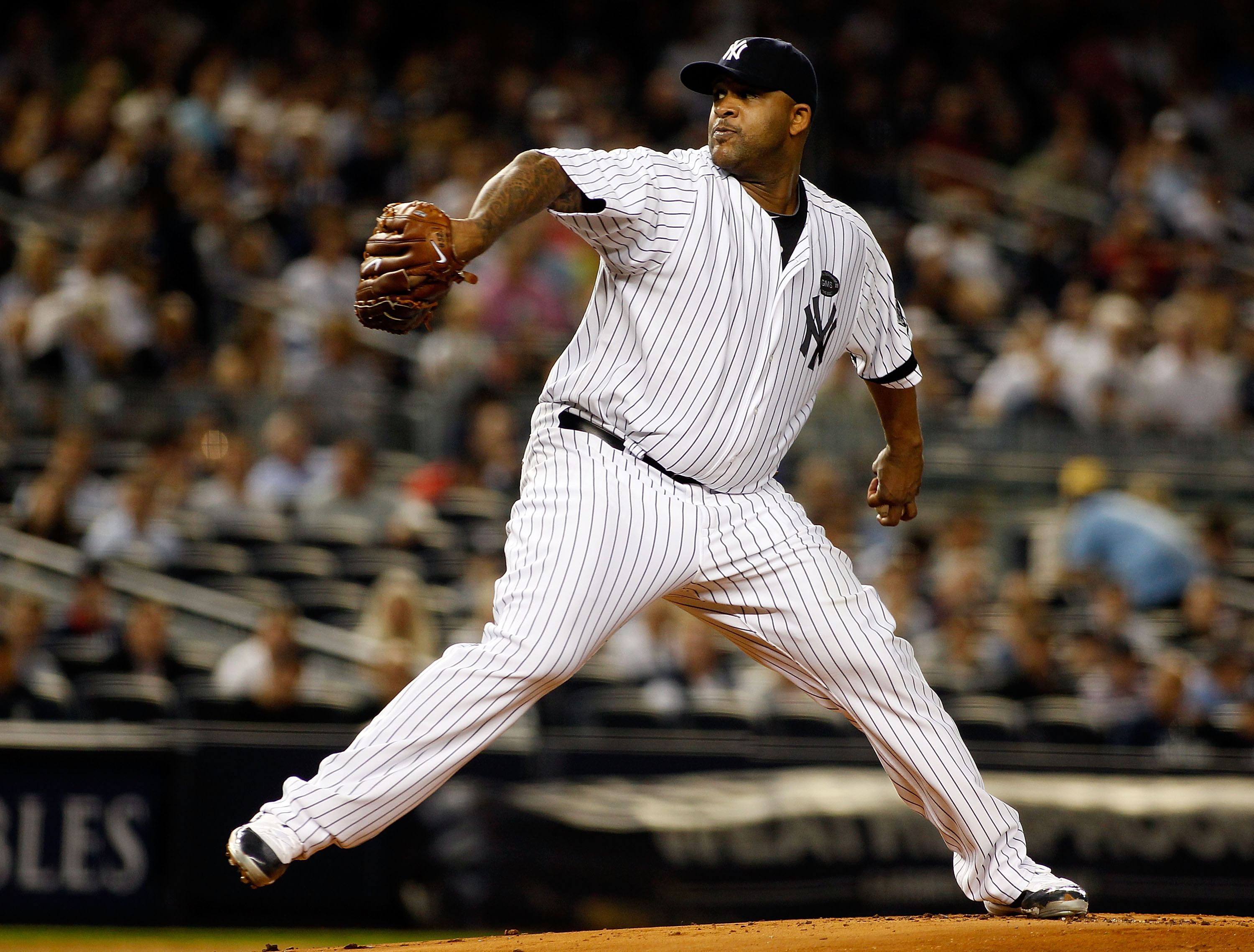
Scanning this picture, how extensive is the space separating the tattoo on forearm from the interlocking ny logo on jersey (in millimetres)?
627

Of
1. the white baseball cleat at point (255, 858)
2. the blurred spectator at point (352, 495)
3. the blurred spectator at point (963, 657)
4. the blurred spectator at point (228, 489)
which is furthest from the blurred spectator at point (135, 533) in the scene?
the white baseball cleat at point (255, 858)

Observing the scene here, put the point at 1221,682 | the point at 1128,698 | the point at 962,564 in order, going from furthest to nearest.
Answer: the point at 962,564 < the point at 1221,682 < the point at 1128,698

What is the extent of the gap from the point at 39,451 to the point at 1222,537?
6.09 metres

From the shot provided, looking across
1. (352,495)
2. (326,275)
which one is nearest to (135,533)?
(352,495)

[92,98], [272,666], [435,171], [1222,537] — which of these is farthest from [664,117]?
[272,666]

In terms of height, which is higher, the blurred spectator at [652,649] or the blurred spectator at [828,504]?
the blurred spectator at [828,504]

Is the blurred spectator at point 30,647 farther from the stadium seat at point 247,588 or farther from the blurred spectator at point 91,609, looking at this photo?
the stadium seat at point 247,588

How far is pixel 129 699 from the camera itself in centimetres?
680

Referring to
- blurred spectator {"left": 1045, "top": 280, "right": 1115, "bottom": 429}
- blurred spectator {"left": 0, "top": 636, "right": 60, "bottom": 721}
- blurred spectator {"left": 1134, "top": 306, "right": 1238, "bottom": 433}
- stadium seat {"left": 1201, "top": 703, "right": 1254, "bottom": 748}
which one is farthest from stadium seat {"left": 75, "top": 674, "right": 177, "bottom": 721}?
blurred spectator {"left": 1134, "top": 306, "right": 1238, "bottom": 433}

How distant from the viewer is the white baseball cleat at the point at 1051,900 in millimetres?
3781

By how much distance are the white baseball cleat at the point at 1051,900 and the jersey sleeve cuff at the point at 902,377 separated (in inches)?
48.2

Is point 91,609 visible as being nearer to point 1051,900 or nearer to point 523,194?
point 523,194

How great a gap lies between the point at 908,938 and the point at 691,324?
1437mm

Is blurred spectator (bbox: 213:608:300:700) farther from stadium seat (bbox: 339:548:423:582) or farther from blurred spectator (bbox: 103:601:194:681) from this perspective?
stadium seat (bbox: 339:548:423:582)
